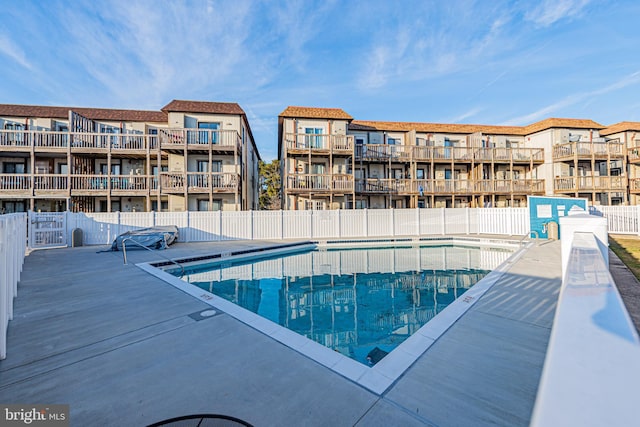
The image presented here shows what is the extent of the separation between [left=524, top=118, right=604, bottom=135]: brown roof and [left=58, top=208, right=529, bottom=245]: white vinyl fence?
12877mm

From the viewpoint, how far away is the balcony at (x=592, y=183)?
69.7ft

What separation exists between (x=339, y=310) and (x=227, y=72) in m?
20.5

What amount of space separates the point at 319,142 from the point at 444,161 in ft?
34.9

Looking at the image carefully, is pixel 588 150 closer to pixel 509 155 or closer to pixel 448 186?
pixel 509 155

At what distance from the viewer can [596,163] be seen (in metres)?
23.4

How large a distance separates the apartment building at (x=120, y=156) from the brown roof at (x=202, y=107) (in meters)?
0.06

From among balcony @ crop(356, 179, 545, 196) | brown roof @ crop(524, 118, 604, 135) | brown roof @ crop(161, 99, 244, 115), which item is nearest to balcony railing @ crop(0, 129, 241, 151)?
brown roof @ crop(161, 99, 244, 115)

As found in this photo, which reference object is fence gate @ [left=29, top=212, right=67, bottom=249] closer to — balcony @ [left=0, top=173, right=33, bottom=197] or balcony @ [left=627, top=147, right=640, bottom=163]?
balcony @ [left=0, top=173, right=33, bottom=197]

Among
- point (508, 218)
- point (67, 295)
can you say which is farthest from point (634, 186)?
point (67, 295)

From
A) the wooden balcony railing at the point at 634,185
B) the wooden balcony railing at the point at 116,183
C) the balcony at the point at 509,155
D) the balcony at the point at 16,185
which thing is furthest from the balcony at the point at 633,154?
the balcony at the point at 16,185

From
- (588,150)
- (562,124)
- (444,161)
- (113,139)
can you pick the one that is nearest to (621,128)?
(588,150)

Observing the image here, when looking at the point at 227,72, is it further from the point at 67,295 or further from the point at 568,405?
the point at 568,405

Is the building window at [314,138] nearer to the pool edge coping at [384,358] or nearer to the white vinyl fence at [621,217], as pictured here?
the pool edge coping at [384,358]

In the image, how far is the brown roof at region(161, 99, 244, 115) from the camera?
17.8 m
